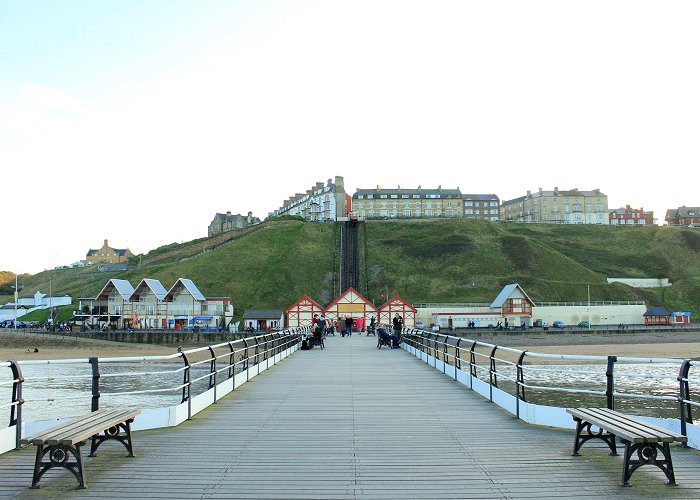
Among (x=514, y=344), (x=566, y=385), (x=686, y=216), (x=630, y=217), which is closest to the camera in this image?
(x=566, y=385)

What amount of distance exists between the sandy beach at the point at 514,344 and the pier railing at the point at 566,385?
56.6 feet

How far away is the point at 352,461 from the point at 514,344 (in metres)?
57.1

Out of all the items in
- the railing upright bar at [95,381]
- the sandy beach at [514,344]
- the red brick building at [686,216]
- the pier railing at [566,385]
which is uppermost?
the red brick building at [686,216]

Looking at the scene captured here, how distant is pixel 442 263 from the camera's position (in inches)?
3755

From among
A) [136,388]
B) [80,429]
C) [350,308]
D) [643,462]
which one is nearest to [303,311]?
[350,308]

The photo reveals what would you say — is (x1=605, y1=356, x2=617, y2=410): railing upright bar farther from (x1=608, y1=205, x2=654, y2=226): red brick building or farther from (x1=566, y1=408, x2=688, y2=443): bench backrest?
(x1=608, y1=205, x2=654, y2=226): red brick building

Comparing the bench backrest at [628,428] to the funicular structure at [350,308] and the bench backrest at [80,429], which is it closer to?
the bench backrest at [80,429]

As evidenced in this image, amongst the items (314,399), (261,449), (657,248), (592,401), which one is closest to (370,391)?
(314,399)

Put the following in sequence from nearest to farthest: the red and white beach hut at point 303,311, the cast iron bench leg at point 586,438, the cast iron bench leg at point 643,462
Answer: the cast iron bench leg at point 643,462
the cast iron bench leg at point 586,438
the red and white beach hut at point 303,311

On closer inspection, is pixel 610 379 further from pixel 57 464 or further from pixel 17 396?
pixel 17 396

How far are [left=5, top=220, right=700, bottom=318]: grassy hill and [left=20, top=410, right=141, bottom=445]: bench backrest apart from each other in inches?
2842

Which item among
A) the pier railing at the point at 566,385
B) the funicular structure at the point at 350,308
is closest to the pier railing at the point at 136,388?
the pier railing at the point at 566,385

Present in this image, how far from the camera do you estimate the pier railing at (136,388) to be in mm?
8668

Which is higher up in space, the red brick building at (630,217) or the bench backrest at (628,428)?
the red brick building at (630,217)
